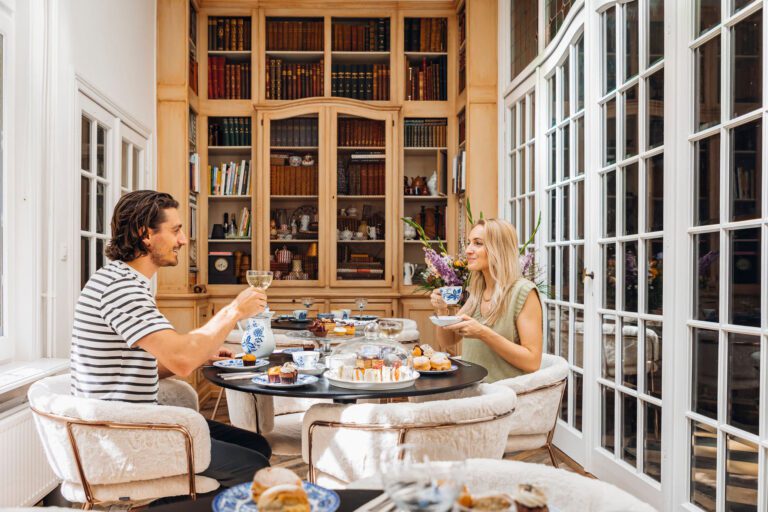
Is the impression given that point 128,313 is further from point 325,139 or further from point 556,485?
point 325,139

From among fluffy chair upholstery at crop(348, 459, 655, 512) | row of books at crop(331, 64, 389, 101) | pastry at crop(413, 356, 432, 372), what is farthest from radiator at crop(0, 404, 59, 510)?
row of books at crop(331, 64, 389, 101)

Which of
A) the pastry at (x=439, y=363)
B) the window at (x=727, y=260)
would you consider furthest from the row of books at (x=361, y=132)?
the pastry at (x=439, y=363)

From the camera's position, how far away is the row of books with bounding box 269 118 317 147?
5824 millimetres

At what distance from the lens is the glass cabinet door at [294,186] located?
580cm

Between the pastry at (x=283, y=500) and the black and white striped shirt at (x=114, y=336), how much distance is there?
1.14 metres

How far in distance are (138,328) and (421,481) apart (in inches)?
51.6

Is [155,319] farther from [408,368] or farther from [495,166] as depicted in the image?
[495,166]

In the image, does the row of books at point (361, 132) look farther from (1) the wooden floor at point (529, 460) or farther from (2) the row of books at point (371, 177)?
(1) the wooden floor at point (529, 460)

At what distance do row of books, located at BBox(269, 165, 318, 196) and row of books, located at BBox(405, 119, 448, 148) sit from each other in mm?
940

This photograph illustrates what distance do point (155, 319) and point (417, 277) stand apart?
4.09 metres

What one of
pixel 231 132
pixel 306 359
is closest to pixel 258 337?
pixel 306 359

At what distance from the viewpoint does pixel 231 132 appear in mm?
5891

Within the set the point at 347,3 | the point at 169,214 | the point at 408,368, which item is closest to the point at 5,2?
the point at 169,214

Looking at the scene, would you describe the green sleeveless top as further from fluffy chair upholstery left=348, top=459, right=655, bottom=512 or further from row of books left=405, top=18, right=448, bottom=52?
row of books left=405, top=18, right=448, bottom=52
